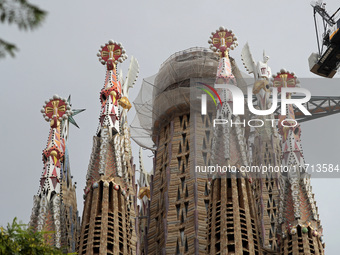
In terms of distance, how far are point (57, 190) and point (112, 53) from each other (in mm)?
8514

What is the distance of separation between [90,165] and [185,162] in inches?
258

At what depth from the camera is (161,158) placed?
3766 centimetres

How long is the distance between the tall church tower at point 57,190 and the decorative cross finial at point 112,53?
11.4ft

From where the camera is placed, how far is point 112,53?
36.2 m

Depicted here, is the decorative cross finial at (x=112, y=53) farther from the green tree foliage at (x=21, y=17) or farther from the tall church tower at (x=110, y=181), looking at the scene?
the green tree foliage at (x=21, y=17)

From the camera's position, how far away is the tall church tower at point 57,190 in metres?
29.6

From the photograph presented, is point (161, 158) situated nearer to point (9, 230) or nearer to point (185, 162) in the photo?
point (185, 162)

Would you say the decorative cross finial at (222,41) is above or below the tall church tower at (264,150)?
above

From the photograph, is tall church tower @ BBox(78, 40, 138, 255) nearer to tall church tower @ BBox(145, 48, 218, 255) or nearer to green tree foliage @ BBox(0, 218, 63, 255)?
tall church tower @ BBox(145, 48, 218, 255)

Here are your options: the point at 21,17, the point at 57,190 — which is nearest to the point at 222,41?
the point at 57,190

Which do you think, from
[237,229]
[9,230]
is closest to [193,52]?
[237,229]

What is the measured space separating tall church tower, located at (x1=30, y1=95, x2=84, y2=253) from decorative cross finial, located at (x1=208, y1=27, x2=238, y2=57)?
27.5 feet

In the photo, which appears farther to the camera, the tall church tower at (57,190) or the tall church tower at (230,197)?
the tall church tower at (57,190)

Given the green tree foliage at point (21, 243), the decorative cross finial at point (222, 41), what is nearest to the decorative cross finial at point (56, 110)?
the decorative cross finial at point (222, 41)
